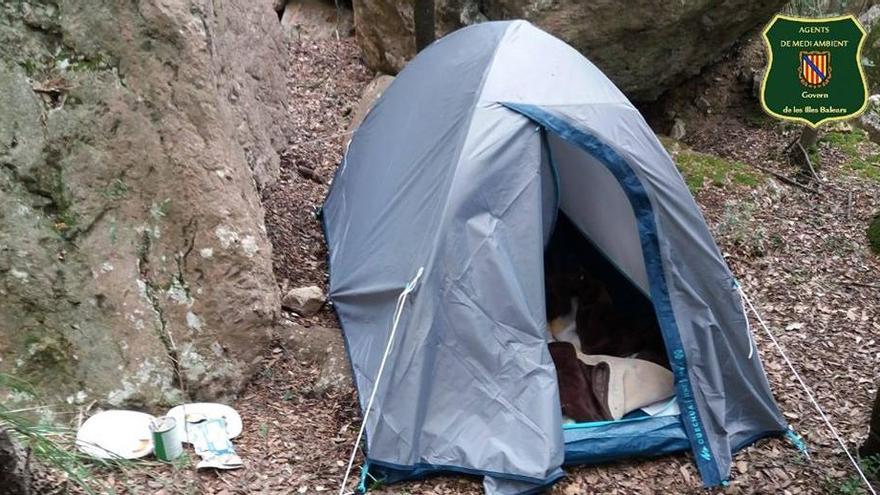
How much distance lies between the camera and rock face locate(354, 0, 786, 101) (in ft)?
20.7

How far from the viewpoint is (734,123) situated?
24.0ft

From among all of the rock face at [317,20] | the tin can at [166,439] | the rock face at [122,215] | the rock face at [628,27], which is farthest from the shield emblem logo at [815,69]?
the tin can at [166,439]

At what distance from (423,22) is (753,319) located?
338 cm

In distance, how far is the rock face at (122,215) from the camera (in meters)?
3.57

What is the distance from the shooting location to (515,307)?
3.52 meters

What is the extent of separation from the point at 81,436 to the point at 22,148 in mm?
1352

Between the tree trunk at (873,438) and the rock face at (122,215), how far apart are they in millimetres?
2880

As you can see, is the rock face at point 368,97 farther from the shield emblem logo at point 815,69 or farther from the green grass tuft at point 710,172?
the shield emblem logo at point 815,69

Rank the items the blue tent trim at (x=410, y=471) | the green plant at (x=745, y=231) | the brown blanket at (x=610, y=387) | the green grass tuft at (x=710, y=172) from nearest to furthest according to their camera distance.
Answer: the blue tent trim at (x=410, y=471)
the brown blanket at (x=610, y=387)
the green plant at (x=745, y=231)
the green grass tuft at (x=710, y=172)

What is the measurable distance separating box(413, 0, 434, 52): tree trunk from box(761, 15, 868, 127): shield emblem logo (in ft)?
8.28

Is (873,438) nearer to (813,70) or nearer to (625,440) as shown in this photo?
(625,440)

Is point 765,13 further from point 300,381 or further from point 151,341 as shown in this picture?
point 151,341

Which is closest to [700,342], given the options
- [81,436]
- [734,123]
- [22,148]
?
[81,436]

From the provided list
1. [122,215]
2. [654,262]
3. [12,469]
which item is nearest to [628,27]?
[654,262]
